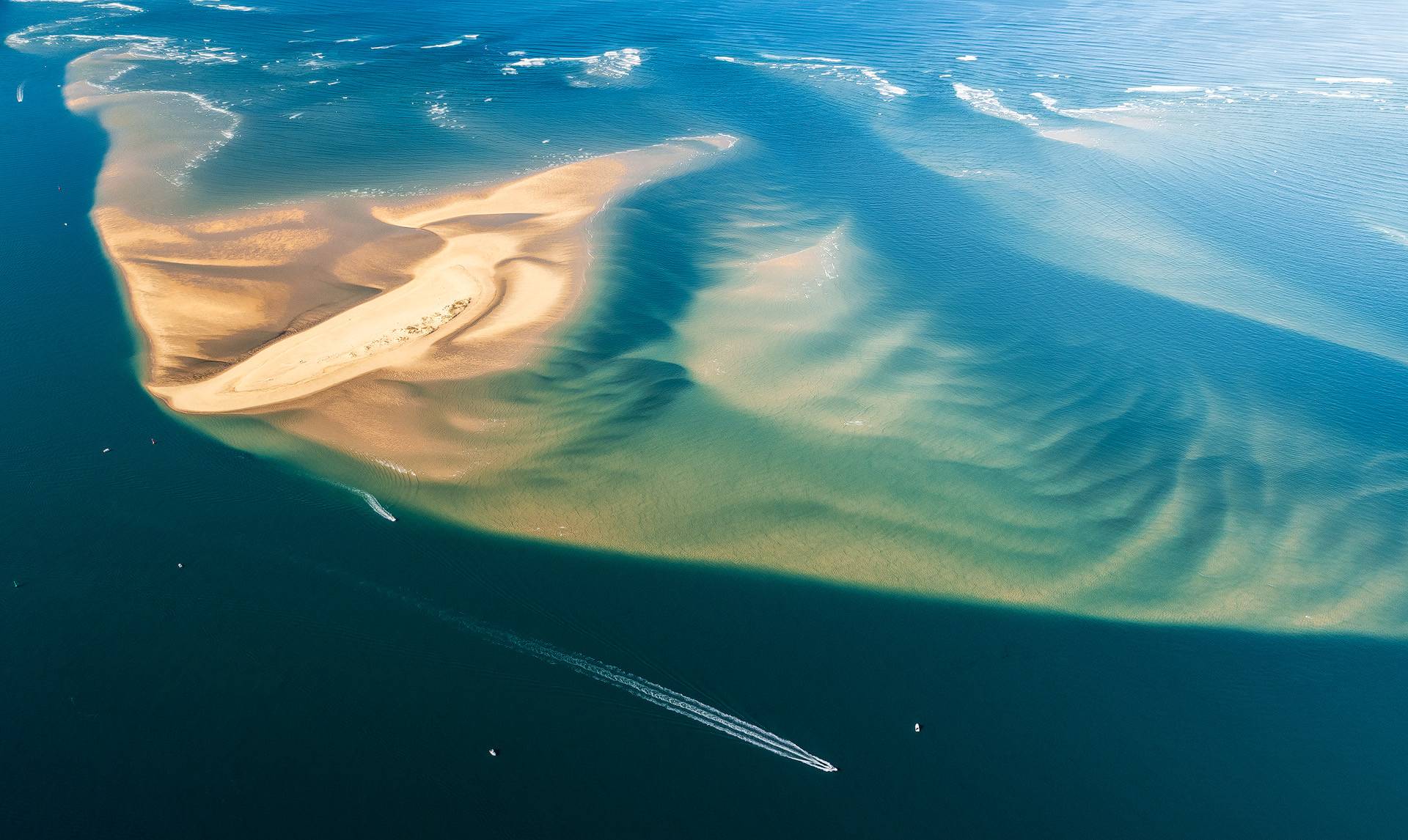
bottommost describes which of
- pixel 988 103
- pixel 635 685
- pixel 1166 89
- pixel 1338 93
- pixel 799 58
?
pixel 635 685


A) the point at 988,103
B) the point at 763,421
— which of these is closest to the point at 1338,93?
the point at 988,103

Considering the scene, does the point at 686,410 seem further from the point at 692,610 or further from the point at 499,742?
the point at 499,742

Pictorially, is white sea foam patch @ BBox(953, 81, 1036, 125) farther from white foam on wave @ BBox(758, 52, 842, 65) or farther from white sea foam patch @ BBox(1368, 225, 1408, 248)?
white sea foam patch @ BBox(1368, 225, 1408, 248)

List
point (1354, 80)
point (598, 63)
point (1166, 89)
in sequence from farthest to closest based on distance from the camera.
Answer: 1. point (598, 63)
2. point (1166, 89)
3. point (1354, 80)

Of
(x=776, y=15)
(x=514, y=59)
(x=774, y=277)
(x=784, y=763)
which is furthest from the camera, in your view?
(x=776, y=15)

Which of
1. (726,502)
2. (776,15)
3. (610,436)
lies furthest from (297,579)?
(776,15)

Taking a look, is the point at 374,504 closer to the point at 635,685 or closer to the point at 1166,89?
the point at 635,685
